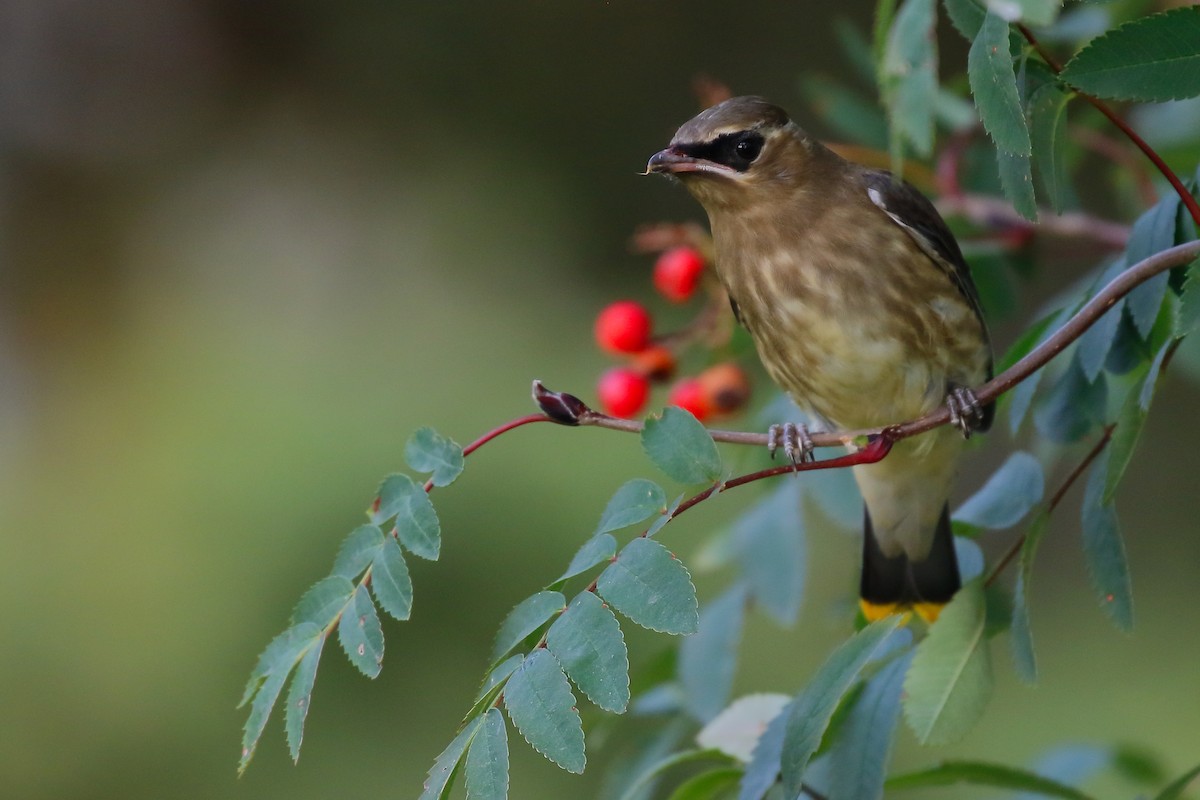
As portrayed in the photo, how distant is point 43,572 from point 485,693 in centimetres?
390

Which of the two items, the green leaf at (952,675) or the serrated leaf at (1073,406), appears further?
the serrated leaf at (1073,406)

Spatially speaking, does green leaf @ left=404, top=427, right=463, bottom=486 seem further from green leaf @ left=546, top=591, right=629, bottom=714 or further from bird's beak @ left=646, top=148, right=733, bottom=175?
bird's beak @ left=646, top=148, right=733, bottom=175

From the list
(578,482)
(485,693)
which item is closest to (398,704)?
(578,482)

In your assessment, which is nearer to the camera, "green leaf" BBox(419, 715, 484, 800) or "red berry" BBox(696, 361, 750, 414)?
"green leaf" BBox(419, 715, 484, 800)

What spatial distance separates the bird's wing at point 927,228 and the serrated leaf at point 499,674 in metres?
1.04

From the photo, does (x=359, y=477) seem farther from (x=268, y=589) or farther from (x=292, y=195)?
(x=292, y=195)

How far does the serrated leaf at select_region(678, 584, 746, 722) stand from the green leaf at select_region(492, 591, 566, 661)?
0.68 m

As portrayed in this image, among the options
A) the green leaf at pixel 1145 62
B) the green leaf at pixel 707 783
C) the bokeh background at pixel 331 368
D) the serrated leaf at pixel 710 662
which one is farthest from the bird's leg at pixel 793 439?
the bokeh background at pixel 331 368

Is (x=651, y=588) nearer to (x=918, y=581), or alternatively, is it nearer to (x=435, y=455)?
(x=435, y=455)

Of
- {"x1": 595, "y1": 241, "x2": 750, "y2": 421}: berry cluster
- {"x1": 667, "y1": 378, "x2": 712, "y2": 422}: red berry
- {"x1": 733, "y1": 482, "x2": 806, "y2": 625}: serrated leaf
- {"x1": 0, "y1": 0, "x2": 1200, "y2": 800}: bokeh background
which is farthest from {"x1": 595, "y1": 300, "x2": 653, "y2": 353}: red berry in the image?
{"x1": 0, "y1": 0, "x2": 1200, "y2": 800}: bokeh background

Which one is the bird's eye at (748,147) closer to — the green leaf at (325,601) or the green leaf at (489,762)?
the green leaf at (325,601)

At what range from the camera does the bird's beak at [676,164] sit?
1868 millimetres

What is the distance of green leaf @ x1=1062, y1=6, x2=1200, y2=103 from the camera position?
1.29 m

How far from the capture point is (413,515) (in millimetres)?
1402
